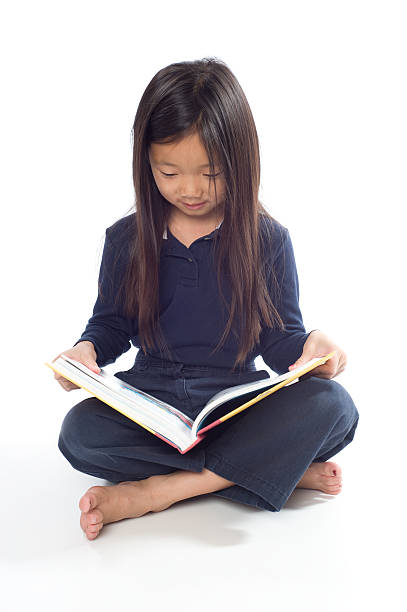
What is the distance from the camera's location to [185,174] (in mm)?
1244

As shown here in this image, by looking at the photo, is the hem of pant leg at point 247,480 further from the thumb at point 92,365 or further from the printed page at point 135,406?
the thumb at point 92,365

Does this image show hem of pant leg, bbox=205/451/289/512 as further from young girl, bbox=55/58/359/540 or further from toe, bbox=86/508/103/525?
toe, bbox=86/508/103/525

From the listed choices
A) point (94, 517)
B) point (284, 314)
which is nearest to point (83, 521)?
point (94, 517)

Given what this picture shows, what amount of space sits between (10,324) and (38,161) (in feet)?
1.52

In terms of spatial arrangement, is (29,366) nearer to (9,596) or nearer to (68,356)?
(68,356)

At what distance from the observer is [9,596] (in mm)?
975

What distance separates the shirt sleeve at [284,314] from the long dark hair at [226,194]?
2cm

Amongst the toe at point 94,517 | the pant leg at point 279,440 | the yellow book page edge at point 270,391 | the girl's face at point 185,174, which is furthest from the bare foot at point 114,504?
the girl's face at point 185,174

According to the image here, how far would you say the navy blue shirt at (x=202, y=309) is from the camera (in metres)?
1.39

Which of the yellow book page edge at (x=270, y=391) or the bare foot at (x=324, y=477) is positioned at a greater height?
the yellow book page edge at (x=270, y=391)

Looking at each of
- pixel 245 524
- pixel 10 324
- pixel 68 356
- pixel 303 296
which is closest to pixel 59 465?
pixel 68 356

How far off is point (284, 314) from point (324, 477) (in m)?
0.29

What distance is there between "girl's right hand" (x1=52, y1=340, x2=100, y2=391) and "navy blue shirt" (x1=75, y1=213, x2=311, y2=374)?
3 cm

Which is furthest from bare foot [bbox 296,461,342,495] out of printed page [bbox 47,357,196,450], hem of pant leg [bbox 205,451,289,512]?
printed page [bbox 47,357,196,450]
